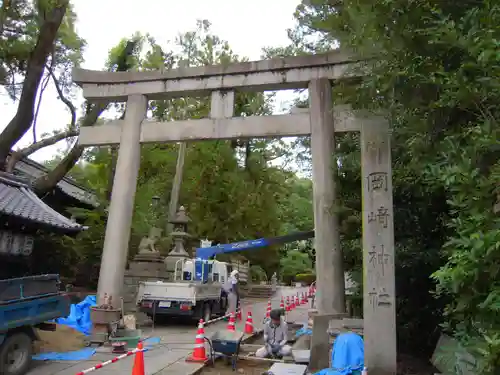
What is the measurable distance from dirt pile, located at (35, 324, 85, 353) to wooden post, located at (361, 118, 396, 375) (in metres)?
6.62

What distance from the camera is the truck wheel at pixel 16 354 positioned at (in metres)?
7.20

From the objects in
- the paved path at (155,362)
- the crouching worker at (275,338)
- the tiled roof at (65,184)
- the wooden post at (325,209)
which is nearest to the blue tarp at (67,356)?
the paved path at (155,362)

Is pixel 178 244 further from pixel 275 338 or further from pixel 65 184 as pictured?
pixel 275 338

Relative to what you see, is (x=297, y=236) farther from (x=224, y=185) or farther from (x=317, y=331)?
(x=224, y=185)

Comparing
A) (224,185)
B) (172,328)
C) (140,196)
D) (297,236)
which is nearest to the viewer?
(172,328)

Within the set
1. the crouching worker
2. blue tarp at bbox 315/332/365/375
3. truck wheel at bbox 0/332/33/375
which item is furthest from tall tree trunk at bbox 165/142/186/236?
blue tarp at bbox 315/332/365/375

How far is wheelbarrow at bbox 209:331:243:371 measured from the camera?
8.34m

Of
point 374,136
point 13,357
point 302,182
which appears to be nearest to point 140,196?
point 13,357

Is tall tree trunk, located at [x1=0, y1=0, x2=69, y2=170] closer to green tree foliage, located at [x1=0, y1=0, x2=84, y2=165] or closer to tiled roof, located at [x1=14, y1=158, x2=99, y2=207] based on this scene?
green tree foliage, located at [x1=0, y1=0, x2=84, y2=165]

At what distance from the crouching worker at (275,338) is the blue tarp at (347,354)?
7.02 feet

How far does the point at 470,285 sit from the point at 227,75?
9.34 metres

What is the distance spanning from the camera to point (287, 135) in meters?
11.4

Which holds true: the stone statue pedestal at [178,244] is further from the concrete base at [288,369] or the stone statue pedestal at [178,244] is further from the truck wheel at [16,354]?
the concrete base at [288,369]

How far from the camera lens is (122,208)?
39.8ft
